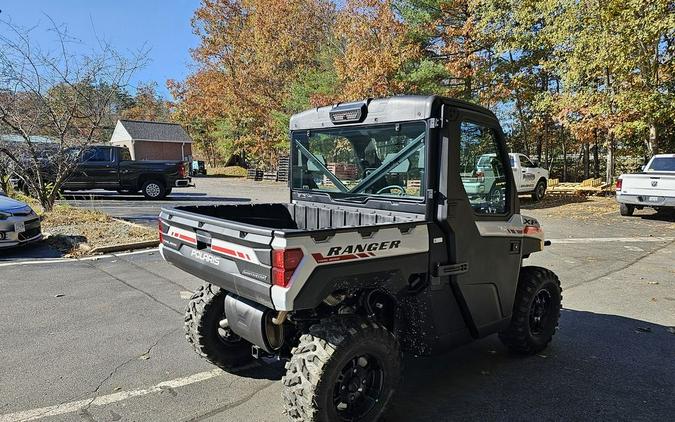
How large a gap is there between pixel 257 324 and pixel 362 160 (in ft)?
4.84

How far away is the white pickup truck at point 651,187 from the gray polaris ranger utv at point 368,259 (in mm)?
9655

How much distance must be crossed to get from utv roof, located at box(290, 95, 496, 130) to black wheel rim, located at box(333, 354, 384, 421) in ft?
5.28

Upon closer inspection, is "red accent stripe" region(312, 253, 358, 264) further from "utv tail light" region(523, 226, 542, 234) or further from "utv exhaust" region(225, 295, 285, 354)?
"utv tail light" region(523, 226, 542, 234)

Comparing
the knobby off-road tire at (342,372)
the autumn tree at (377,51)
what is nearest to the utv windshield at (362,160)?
the knobby off-road tire at (342,372)

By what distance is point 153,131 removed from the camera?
138 feet

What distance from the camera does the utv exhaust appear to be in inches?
111

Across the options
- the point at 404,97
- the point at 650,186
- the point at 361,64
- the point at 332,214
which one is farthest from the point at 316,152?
the point at 361,64

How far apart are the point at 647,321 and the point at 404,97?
400cm

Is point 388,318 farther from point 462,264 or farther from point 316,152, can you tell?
point 316,152

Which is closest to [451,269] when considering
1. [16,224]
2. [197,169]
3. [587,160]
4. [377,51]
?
[16,224]

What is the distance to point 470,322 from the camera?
325 centimetres

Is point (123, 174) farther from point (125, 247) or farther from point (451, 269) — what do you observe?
point (451, 269)

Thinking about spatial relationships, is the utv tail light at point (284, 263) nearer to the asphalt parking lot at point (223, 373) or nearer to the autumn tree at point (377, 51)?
the asphalt parking lot at point (223, 373)

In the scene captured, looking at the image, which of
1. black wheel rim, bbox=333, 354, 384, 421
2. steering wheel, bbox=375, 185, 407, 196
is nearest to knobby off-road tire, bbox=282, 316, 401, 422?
black wheel rim, bbox=333, 354, 384, 421
